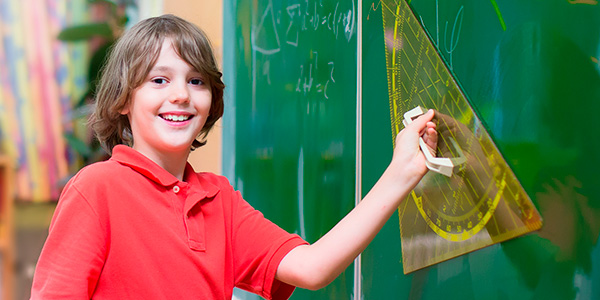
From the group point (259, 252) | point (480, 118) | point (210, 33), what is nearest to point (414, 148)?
point (480, 118)

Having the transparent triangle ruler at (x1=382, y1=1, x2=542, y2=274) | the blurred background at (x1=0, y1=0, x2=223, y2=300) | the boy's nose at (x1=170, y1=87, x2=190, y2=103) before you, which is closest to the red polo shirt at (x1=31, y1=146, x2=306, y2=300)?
the boy's nose at (x1=170, y1=87, x2=190, y2=103)

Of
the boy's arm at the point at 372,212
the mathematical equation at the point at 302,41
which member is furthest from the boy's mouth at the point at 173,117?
the mathematical equation at the point at 302,41

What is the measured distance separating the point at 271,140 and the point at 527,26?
1094mm

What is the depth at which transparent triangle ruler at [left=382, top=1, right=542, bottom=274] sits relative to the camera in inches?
37.1

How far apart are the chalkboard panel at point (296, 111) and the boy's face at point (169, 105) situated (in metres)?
0.39

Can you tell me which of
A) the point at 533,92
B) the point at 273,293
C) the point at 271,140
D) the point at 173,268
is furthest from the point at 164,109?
the point at 271,140

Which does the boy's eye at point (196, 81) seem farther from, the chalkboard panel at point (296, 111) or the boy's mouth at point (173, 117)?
the chalkboard panel at point (296, 111)

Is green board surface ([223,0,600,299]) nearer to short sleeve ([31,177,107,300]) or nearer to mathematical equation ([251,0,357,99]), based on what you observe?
mathematical equation ([251,0,357,99])

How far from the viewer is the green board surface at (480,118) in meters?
0.81

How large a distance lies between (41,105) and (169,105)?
217 centimetres

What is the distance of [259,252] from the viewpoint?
3.73 ft

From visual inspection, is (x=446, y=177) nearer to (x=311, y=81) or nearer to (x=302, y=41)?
(x=311, y=81)

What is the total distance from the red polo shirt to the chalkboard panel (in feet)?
1.07

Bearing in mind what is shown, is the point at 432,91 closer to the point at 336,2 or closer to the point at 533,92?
the point at 533,92
